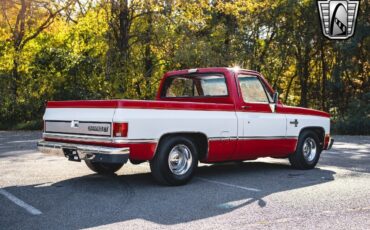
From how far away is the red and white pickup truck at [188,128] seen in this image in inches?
261

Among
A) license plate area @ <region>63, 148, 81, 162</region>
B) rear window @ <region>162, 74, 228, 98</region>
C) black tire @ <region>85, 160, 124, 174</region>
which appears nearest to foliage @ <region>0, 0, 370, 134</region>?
rear window @ <region>162, 74, 228, 98</region>

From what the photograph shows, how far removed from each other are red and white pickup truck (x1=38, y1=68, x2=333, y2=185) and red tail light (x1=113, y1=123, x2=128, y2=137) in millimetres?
14

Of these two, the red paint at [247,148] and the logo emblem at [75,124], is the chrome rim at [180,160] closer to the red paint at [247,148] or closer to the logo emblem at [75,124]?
the red paint at [247,148]

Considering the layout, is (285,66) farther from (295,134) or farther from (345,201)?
(345,201)

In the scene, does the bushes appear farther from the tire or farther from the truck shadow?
the tire

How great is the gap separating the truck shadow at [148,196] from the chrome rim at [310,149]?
46 cm

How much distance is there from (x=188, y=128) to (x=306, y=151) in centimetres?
330

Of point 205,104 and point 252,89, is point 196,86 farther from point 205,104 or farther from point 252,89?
point 205,104

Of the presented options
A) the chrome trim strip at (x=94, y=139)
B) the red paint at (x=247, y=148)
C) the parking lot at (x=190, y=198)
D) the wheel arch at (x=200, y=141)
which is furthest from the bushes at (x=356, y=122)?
the chrome trim strip at (x=94, y=139)

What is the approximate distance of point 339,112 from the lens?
98.3ft

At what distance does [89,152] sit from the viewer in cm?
671

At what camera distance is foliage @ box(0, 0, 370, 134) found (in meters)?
22.6

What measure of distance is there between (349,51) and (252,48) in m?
6.23

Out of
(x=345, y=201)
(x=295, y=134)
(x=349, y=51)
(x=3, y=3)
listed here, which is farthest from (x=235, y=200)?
(x=3, y=3)
